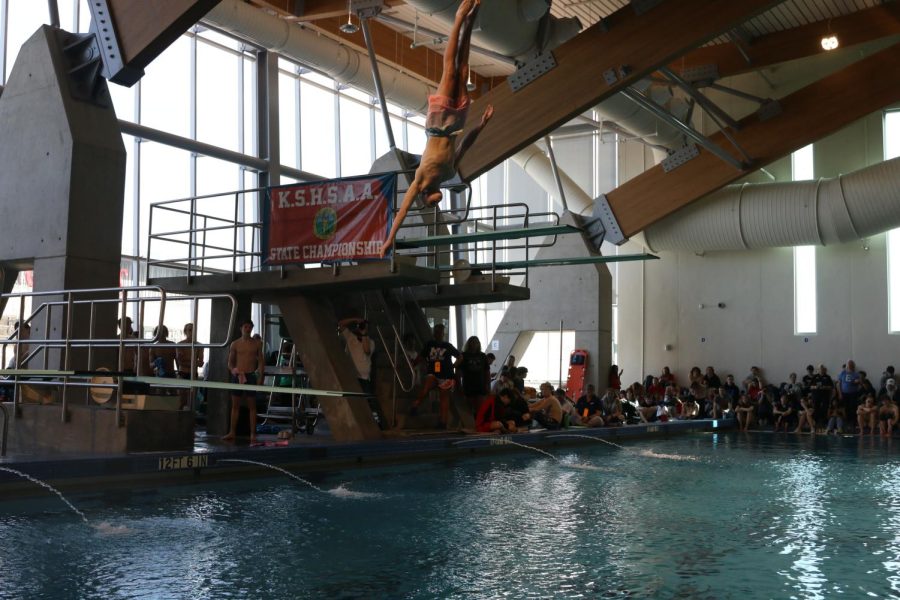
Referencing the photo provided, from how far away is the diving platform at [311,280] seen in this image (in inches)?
458

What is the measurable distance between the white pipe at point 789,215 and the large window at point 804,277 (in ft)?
7.80

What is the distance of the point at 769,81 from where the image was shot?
80.8ft

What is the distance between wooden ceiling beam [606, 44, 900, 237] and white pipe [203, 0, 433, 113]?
17.9 ft

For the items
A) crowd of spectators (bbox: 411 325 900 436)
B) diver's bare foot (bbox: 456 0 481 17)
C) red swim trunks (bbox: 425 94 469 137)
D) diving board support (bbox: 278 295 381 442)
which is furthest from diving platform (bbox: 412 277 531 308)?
diver's bare foot (bbox: 456 0 481 17)

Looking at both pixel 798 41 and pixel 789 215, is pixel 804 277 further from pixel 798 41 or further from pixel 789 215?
pixel 798 41

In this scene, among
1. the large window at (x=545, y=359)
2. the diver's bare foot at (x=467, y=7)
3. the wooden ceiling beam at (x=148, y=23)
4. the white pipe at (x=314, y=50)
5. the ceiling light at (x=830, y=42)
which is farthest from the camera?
the large window at (x=545, y=359)

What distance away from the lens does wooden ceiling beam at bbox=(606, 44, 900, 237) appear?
18.2m

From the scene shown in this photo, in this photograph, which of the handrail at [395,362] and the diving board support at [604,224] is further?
the diving board support at [604,224]

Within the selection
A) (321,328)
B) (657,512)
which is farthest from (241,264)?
(657,512)

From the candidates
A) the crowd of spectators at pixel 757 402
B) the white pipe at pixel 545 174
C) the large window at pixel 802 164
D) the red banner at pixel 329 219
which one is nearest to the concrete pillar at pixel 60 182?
the red banner at pixel 329 219

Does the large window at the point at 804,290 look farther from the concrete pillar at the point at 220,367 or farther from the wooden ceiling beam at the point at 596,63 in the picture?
the concrete pillar at the point at 220,367

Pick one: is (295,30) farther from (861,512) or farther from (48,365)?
(861,512)

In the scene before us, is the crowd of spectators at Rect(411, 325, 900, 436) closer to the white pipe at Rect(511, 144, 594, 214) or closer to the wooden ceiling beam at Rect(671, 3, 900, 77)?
the white pipe at Rect(511, 144, 594, 214)

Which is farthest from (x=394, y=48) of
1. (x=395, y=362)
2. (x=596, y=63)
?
(x=395, y=362)
